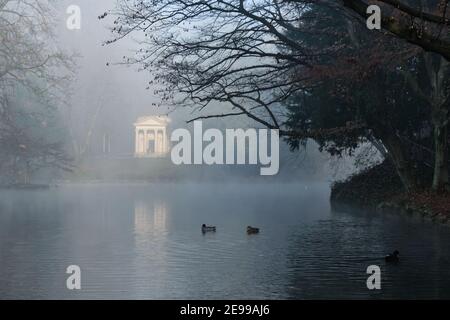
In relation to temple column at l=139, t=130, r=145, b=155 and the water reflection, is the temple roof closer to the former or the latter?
temple column at l=139, t=130, r=145, b=155

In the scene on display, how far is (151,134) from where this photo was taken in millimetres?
104688

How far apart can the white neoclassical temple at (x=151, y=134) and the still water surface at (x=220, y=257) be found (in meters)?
74.7

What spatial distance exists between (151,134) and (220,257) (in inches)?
3528

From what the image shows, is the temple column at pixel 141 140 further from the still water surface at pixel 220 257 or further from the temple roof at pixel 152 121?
the still water surface at pixel 220 257

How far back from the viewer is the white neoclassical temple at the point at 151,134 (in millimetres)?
103062

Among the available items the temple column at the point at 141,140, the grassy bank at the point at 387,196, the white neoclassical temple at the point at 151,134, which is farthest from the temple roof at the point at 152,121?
the grassy bank at the point at 387,196

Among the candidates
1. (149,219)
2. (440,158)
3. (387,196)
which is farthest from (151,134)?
(440,158)

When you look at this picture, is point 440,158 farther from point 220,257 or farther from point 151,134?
point 151,134

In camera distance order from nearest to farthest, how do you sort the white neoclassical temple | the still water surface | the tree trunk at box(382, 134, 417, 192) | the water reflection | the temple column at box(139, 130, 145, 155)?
1. the still water surface
2. the water reflection
3. the tree trunk at box(382, 134, 417, 192)
4. the temple column at box(139, 130, 145, 155)
5. the white neoclassical temple

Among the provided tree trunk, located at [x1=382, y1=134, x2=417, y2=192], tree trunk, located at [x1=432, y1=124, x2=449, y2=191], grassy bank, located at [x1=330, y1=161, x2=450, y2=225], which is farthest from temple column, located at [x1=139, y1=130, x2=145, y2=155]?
tree trunk, located at [x1=432, y1=124, x2=449, y2=191]

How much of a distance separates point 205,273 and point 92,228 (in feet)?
36.6

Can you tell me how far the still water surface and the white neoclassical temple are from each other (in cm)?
7469

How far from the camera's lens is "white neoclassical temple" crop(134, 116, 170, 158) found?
103062mm
